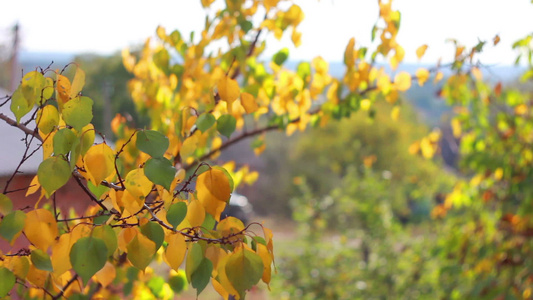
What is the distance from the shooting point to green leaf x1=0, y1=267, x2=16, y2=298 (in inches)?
24.9

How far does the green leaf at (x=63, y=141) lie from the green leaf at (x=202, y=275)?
7.2 inches

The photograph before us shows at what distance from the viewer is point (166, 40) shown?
1535 mm

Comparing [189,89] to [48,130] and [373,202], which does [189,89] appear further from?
[373,202]

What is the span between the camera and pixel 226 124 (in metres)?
0.92

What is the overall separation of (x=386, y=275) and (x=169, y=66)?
8.35 feet

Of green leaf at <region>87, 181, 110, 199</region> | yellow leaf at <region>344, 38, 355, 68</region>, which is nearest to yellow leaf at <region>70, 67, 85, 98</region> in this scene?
green leaf at <region>87, 181, 110, 199</region>

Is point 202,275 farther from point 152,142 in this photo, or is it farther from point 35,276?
point 35,276

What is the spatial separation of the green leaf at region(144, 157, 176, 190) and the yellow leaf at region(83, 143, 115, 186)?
0.04 metres

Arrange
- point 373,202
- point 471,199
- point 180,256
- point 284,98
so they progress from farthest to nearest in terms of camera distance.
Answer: point 373,202 < point 471,199 < point 284,98 < point 180,256

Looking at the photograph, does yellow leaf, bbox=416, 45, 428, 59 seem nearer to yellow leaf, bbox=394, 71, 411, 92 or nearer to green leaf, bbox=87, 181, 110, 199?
yellow leaf, bbox=394, 71, 411, 92

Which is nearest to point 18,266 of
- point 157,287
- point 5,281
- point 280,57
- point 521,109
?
point 5,281

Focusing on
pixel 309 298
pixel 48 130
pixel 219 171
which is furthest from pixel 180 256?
pixel 309 298

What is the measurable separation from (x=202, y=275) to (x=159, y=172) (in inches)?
4.7

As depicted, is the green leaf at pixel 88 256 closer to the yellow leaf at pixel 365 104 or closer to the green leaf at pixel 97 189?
the green leaf at pixel 97 189
